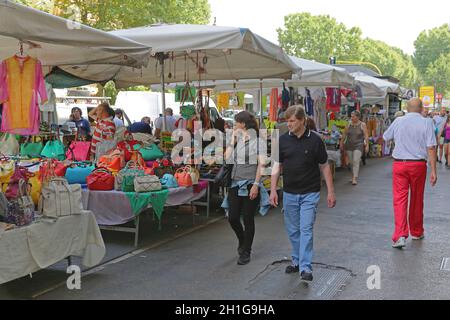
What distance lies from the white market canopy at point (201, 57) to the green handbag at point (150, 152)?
62.6 inches

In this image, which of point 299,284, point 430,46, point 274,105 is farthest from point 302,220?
point 430,46

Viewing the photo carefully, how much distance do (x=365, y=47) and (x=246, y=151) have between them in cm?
7118

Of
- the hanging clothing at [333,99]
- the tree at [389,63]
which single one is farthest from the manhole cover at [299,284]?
the tree at [389,63]

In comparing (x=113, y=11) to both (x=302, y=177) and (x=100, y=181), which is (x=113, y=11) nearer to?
(x=100, y=181)

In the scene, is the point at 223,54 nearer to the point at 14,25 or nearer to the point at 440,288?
the point at 14,25

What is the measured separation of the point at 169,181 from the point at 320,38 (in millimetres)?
56464

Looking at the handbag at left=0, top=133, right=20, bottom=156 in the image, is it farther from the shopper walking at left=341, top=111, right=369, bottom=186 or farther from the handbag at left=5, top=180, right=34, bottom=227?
the shopper walking at left=341, top=111, right=369, bottom=186

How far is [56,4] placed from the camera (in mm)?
20938

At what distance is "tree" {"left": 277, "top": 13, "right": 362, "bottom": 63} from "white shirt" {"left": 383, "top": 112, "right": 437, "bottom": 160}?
5486 centimetres

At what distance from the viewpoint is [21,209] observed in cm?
470

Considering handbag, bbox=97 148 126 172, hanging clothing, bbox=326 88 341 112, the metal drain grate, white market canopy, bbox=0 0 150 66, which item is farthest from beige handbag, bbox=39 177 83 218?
hanging clothing, bbox=326 88 341 112

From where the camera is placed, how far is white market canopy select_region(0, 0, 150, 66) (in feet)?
15.6

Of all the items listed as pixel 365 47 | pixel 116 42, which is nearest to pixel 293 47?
pixel 365 47

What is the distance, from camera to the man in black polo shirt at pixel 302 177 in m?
5.07
